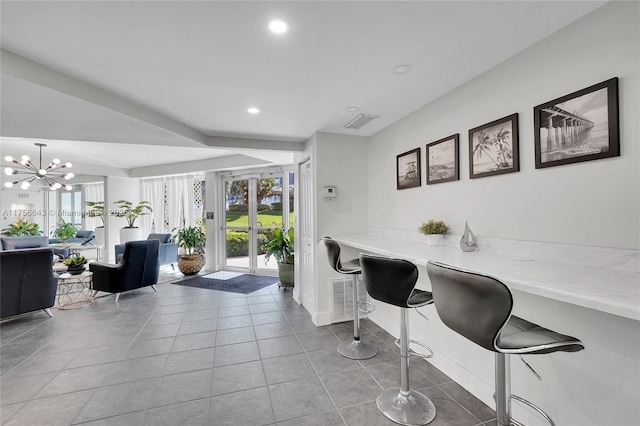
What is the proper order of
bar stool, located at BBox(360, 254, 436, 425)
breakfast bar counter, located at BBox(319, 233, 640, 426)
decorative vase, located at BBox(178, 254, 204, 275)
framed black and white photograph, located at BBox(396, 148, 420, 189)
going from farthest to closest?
decorative vase, located at BBox(178, 254, 204, 275), framed black and white photograph, located at BBox(396, 148, 420, 189), bar stool, located at BBox(360, 254, 436, 425), breakfast bar counter, located at BBox(319, 233, 640, 426)

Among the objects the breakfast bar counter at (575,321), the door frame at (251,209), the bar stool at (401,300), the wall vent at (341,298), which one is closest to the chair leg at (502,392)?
the breakfast bar counter at (575,321)

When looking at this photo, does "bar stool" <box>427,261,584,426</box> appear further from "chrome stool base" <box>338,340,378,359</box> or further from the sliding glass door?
the sliding glass door

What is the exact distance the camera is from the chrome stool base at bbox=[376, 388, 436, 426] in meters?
1.78

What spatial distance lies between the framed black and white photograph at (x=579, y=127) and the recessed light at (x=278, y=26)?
5.04 ft

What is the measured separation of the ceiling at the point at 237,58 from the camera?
140cm

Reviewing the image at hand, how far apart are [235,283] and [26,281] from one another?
9.23ft

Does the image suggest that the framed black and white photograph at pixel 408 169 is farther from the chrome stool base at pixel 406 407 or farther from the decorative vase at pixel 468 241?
the chrome stool base at pixel 406 407

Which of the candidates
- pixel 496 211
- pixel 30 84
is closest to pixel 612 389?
pixel 496 211

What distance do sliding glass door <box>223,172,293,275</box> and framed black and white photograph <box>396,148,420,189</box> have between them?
3.07 meters

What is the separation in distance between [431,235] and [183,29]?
2.18 meters

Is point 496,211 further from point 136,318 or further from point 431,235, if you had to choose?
point 136,318

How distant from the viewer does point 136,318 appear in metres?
3.60

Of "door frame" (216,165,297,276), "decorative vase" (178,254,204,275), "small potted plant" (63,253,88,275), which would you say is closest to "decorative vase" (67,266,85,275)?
"small potted plant" (63,253,88,275)

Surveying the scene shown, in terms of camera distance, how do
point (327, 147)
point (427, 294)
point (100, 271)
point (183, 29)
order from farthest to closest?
point (100, 271) < point (327, 147) < point (427, 294) < point (183, 29)
